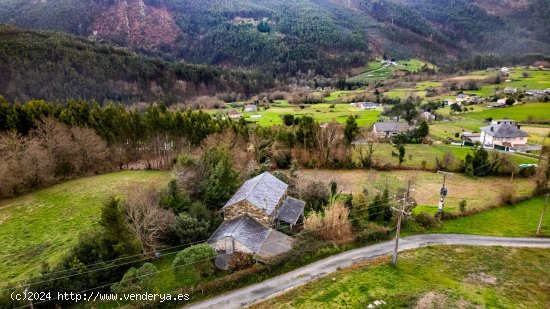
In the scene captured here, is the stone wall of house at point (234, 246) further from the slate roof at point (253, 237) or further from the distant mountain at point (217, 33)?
the distant mountain at point (217, 33)

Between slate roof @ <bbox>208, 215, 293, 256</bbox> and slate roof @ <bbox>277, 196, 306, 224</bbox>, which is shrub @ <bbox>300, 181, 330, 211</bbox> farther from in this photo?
slate roof @ <bbox>208, 215, 293, 256</bbox>

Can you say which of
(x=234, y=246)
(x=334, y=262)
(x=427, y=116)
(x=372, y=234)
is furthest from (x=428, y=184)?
(x=427, y=116)

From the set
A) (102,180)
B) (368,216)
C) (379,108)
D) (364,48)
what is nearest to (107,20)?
(364,48)

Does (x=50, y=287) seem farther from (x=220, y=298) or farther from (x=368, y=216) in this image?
(x=368, y=216)

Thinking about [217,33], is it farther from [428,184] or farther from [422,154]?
[428,184]

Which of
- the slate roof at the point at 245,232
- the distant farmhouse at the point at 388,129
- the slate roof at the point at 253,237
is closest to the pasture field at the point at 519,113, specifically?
the distant farmhouse at the point at 388,129
